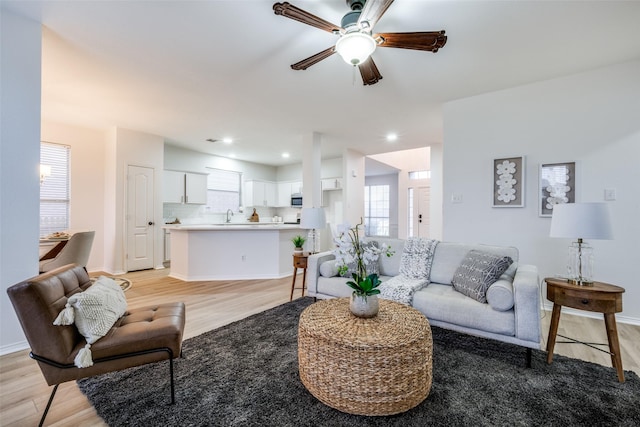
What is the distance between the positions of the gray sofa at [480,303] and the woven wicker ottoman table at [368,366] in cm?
74

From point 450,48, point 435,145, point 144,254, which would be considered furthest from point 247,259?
point 435,145

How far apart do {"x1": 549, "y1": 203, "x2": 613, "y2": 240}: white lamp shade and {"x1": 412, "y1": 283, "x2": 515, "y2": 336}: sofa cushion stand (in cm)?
72

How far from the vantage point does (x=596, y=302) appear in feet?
6.33

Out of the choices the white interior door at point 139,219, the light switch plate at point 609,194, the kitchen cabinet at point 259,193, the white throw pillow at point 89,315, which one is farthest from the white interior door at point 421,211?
the white throw pillow at point 89,315

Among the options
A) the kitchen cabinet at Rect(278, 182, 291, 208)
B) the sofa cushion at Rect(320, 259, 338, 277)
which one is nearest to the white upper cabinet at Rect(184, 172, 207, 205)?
the kitchen cabinet at Rect(278, 182, 291, 208)

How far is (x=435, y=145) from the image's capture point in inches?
238

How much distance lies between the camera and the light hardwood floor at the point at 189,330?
1.62m

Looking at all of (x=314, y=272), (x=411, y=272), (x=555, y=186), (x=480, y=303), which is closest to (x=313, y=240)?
(x=314, y=272)

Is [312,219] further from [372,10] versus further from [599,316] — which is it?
[599,316]

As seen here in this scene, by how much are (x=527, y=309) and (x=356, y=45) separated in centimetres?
220

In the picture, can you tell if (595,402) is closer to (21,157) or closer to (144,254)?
(21,157)

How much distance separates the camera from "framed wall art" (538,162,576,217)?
10.4 ft

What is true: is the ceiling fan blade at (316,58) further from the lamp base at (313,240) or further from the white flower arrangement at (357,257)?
the lamp base at (313,240)

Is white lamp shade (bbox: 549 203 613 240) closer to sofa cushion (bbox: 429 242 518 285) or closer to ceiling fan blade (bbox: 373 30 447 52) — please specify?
sofa cushion (bbox: 429 242 518 285)
